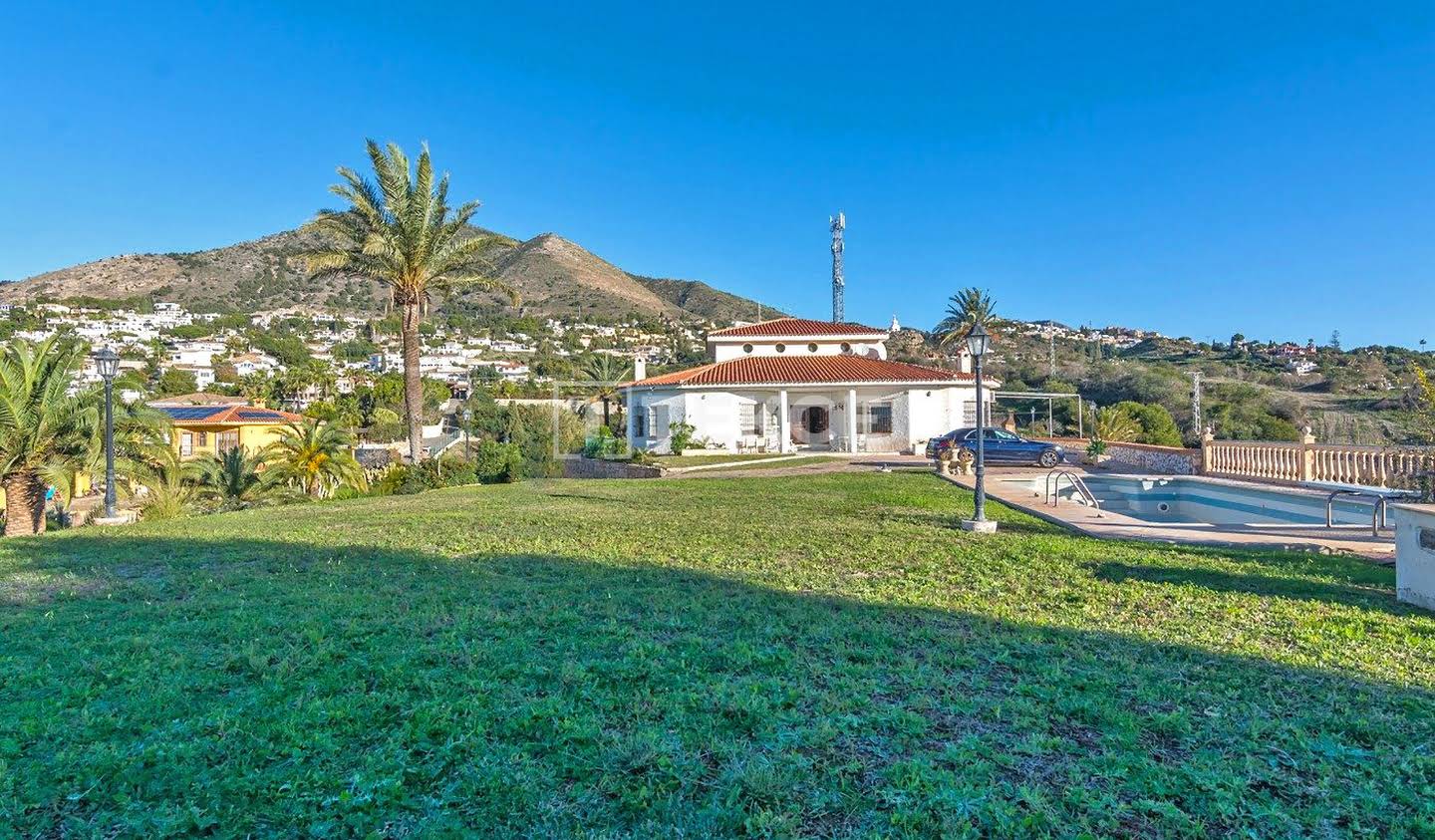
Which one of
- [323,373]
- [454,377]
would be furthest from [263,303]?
[323,373]

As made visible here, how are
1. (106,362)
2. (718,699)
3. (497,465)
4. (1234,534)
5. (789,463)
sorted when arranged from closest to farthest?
(718,699) < (1234,534) < (106,362) < (497,465) < (789,463)

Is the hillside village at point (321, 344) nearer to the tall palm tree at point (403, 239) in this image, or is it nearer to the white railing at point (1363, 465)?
the tall palm tree at point (403, 239)

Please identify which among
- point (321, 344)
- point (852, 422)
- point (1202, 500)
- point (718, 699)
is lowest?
point (1202, 500)

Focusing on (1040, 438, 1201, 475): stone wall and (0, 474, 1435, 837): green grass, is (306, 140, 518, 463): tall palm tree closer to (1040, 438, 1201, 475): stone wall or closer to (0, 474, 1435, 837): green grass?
(0, 474, 1435, 837): green grass

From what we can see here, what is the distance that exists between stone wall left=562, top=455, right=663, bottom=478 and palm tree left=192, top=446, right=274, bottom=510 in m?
10.7

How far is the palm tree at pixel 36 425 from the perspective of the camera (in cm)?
1460

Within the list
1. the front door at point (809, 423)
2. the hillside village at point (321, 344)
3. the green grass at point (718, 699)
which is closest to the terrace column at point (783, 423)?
the front door at point (809, 423)

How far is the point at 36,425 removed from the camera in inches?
588

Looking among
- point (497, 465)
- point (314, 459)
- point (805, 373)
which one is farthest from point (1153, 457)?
point (314, 459)

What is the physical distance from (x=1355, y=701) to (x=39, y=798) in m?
6.19

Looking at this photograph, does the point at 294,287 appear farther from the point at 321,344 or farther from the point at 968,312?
the point at 968,312

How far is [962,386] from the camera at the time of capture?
101ft

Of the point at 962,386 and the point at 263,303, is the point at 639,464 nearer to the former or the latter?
the point at 962,386

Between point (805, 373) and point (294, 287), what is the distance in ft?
351
